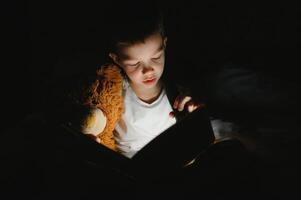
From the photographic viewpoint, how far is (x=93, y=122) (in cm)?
109

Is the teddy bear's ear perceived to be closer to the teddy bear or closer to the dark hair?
the teddy bear

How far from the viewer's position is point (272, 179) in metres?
1.19

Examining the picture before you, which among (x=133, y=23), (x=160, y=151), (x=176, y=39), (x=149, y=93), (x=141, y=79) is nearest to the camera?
(x=160, y=151)

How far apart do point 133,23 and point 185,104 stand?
14.0 inches

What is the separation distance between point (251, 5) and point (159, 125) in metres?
0.92

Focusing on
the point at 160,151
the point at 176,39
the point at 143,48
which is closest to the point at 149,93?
the point at 143,48

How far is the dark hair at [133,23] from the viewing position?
104 cm

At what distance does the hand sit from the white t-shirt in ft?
0.20

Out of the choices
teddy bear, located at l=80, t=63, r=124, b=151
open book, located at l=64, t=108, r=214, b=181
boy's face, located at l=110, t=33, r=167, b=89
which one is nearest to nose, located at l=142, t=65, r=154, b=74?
boy's face, located at l=110, t=33, r=167, b=89

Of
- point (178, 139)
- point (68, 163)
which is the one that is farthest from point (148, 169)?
point (68, 163)

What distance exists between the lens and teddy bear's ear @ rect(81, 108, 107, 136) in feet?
3.54

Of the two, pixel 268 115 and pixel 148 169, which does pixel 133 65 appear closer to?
pixel 148 169

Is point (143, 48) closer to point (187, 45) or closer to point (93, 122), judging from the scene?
point (93, 122)

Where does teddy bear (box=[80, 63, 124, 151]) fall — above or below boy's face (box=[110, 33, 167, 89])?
below
